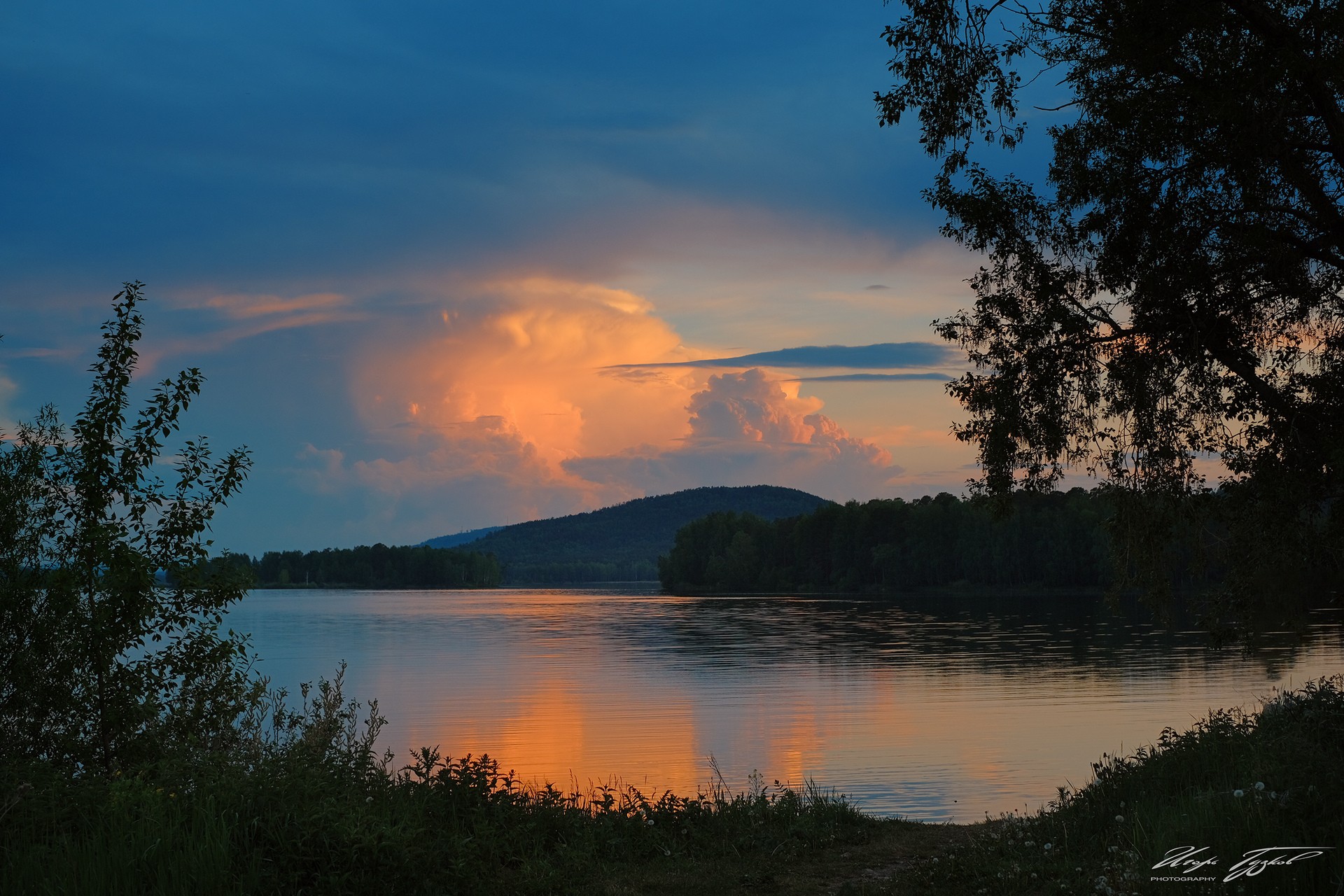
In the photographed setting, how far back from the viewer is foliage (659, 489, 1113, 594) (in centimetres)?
14075

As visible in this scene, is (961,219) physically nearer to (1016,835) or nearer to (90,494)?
(1016,835)

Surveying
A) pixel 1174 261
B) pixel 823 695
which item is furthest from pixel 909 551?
pixel 1174 261

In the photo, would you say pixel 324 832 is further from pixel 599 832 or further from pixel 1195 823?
pixel 1195 823

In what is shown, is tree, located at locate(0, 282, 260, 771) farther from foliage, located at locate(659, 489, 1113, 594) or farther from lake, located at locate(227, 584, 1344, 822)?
foliage, located at locate(659, 489, 1113, 594)

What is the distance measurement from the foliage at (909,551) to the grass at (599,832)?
362ft

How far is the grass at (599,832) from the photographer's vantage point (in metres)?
8.60

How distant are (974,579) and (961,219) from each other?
475ft

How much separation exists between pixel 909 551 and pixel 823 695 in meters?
130

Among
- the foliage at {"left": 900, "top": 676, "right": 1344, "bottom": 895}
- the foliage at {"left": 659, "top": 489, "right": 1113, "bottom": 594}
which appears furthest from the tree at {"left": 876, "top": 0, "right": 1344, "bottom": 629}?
the foliage at {"left": 659, "top": 489, "right": 1113, "bottom": 594}

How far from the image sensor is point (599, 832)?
39.6 ft

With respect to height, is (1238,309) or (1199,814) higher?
(1238,309)

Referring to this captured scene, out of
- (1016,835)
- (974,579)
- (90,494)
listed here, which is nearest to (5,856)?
(90,494)

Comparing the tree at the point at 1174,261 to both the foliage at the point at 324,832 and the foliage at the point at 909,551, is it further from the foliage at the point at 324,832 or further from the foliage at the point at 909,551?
the foliage at the point at 909,551

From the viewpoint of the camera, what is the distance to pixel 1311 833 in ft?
30.0
